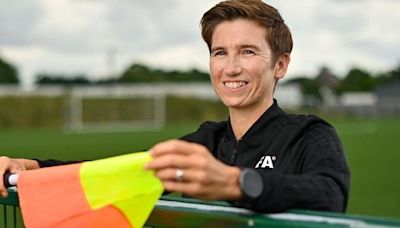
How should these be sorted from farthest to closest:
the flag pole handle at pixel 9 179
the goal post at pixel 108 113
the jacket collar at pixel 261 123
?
the goal post at pixel 108 113
the jacket collar at pixel 261 123
the flag pole handle at pixel 9 179

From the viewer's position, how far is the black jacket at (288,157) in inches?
64.3

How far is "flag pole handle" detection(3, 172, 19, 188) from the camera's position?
200cm

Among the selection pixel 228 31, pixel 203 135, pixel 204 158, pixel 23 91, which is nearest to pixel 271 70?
pixel 228 31

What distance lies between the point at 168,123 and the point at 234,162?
40676 mm

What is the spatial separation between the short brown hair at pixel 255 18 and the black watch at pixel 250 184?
765 mm

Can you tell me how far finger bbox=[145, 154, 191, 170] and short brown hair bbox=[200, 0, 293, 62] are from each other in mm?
830

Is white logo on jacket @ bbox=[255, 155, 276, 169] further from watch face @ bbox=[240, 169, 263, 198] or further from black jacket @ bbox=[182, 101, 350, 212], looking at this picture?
watch face @ bbox=[240, 169, 263, 198]

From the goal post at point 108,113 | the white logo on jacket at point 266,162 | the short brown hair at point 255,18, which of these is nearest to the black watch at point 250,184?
the white logo on jacket at point 266,162

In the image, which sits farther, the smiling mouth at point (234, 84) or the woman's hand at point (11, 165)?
the smiling mouth at point (234, 84)

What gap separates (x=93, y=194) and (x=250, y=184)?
1.12 feet

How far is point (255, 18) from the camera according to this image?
2.25 m

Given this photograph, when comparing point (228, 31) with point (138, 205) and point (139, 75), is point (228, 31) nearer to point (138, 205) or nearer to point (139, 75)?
point (138, 205)

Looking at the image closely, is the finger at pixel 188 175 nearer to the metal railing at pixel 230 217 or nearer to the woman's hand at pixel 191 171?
the woman's hand at pixel 191 171

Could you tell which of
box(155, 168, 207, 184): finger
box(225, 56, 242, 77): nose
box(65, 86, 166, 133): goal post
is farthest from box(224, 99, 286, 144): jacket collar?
box(65, 86, 166, 133): goal post
